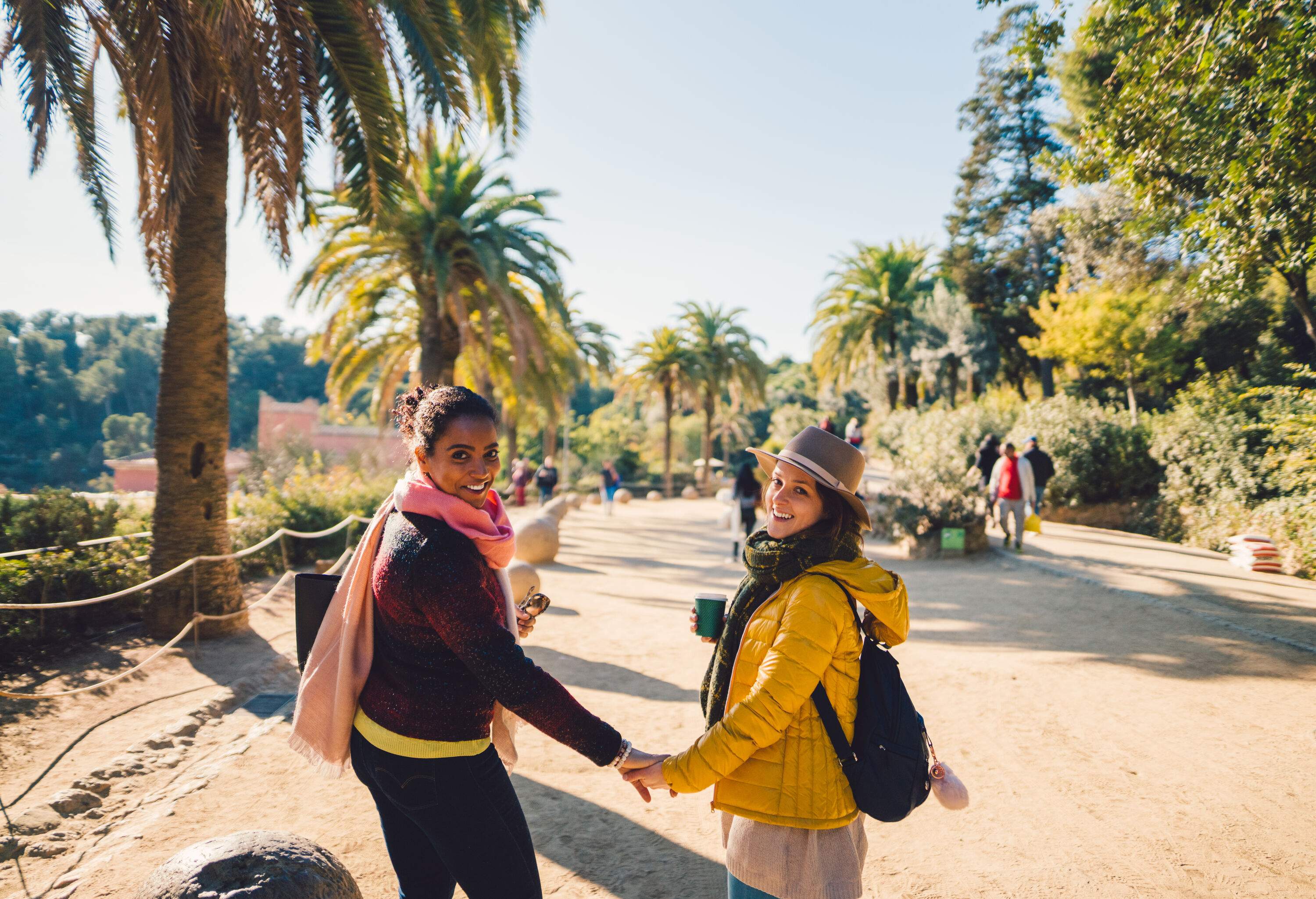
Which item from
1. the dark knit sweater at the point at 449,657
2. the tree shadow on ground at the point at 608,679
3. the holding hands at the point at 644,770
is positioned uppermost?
the dark knit sweater at the point at 449,657

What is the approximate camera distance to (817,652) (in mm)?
1834

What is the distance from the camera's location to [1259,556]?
9.94 meters

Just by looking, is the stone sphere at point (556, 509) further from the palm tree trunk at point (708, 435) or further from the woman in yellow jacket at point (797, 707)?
the palm tree trunk at point (708, 435)

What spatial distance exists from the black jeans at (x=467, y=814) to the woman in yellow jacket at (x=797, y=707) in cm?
35

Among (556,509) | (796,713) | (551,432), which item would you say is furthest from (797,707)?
(551,432)

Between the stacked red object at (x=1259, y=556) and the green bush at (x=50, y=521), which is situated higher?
the green bush at (x=50, y=521)

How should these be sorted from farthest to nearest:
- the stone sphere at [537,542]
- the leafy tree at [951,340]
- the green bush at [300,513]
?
the leafy tree at [951,340], the stone sphere at [537,542], the green bush at [300,513]

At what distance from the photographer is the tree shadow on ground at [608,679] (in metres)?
5.96

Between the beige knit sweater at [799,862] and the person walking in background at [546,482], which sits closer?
the beige knit sweater at [799,862]

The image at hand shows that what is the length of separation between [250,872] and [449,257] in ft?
45.4

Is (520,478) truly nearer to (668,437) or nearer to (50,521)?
(668,437)

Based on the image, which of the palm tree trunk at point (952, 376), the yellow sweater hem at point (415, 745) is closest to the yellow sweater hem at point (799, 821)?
the yellow sweater hem at point (415, 745)

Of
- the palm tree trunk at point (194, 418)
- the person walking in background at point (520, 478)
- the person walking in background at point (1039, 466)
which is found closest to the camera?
the palm tree trunk at point (194, 418)

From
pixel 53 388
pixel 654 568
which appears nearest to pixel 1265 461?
pixel 654 568
